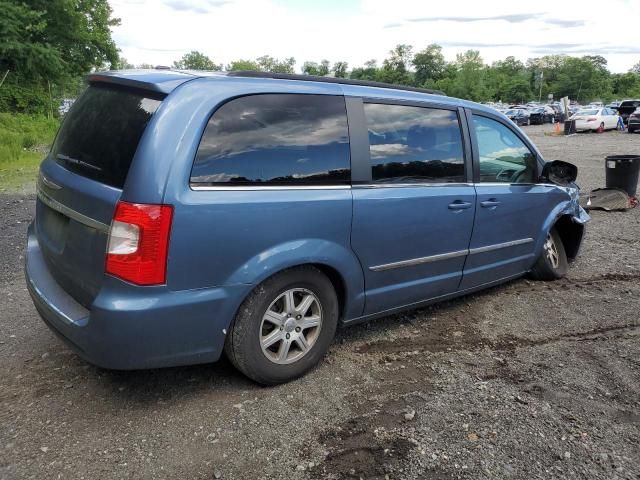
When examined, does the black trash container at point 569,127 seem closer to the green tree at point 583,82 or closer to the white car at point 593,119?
the white car at point 593,119

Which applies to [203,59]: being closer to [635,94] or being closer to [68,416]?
[635,94]

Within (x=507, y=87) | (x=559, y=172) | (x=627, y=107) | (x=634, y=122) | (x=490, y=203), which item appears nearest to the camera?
(x=490, y=203)

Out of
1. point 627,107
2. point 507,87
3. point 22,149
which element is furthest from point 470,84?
point 22,149

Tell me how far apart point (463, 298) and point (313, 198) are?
234 centimetres

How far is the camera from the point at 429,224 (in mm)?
3895

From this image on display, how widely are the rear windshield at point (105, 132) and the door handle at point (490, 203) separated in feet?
8.46

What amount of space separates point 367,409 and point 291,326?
646mm

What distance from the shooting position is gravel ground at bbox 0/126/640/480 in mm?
2670

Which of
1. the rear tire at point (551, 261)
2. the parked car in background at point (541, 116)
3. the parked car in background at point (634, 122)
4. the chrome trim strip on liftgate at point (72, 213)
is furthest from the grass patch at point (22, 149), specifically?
the parked car in background at point (541, 116)

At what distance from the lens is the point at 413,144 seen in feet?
12.8

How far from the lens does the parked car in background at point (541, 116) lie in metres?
46.7

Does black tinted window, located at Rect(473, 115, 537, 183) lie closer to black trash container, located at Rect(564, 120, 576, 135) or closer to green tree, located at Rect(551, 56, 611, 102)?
black trash container, located at Rect(564, 120, 576, 135)

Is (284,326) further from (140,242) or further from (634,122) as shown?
(634,122)

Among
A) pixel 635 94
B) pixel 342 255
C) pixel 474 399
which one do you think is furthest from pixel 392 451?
pixel 635 94
